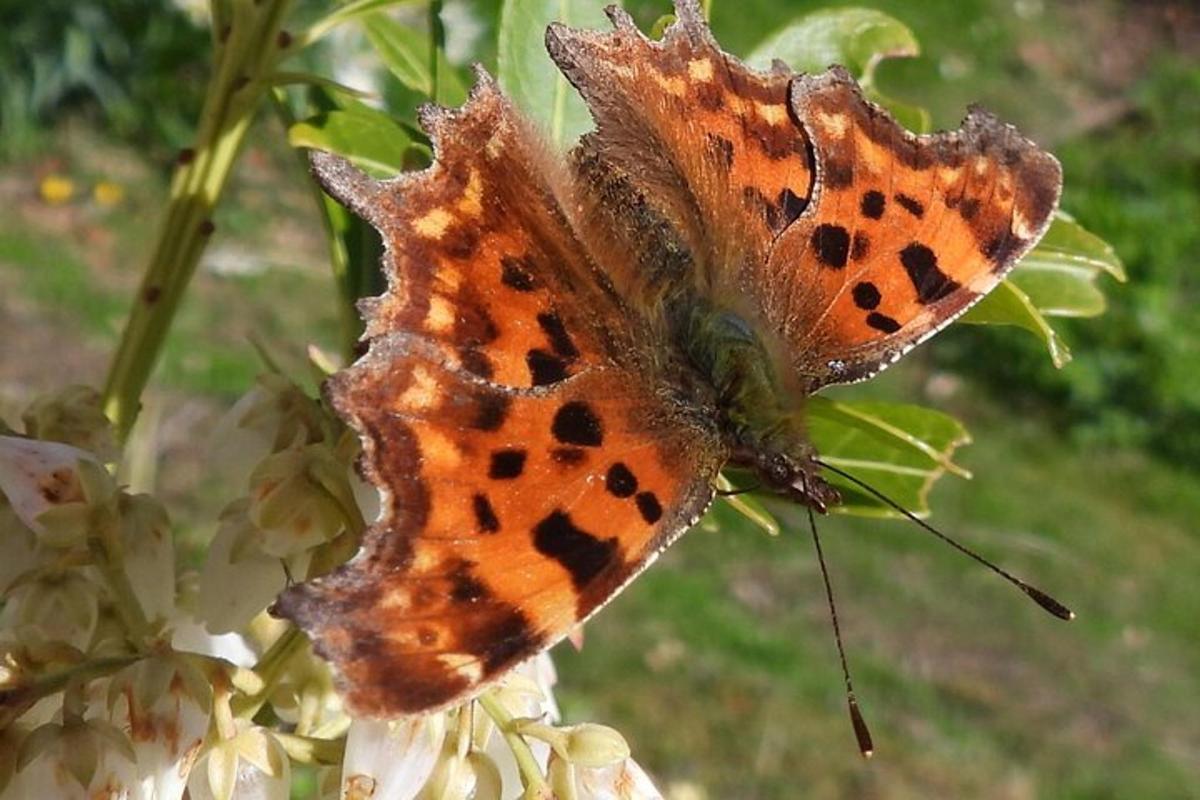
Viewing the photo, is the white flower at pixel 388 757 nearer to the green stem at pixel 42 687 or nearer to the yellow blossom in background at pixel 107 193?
the green stem at pixel 42 687

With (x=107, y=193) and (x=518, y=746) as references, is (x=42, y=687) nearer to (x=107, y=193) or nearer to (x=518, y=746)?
(x=518, y=746)

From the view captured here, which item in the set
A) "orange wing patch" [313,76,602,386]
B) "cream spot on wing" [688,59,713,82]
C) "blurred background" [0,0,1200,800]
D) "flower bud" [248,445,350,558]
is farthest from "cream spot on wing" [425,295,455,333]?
"blurred background" [0,0,1200,800]

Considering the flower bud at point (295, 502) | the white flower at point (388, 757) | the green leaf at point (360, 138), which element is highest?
the green leaf at point (360, 138)

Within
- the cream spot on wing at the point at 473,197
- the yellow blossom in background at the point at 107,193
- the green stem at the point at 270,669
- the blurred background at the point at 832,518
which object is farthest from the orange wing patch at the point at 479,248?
the yellow blossom in background at the point at 107,193

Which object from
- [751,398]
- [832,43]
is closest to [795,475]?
[751,398]

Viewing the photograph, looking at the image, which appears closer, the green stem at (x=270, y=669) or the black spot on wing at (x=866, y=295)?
the green stem at (x=270, y=669)

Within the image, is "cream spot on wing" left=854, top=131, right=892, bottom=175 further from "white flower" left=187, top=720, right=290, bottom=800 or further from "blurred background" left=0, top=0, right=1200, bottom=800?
"blurred background" left=0, top=0, right=1200, bottom=800

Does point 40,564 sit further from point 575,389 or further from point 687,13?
point 687,13
